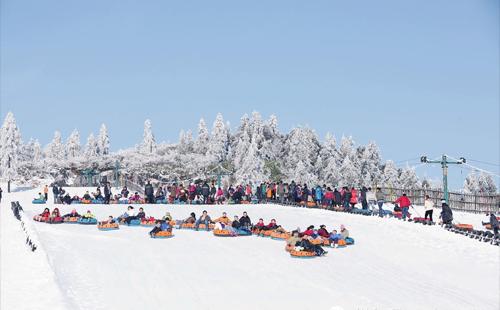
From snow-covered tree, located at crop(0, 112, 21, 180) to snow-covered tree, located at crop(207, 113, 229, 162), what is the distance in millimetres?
27550

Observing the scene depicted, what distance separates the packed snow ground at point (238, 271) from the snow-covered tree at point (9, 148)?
54132 millimetres

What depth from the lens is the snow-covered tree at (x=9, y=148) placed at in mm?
82694

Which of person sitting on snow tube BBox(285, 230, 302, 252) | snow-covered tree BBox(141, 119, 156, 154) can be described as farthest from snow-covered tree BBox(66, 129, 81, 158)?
person sitting on snow tube BBox(285, 230, 302, 252)

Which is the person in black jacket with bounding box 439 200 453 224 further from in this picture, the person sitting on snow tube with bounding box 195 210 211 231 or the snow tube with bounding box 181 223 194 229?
the snow tube with bounding box 181 223 194 229

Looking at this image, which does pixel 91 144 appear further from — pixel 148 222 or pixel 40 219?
pixel 148 222

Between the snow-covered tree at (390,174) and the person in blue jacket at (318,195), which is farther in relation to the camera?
the snow-covered tree at (390,174)

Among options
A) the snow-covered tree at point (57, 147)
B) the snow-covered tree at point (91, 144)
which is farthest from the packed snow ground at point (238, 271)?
the snow-covered tree at point (57, 147)

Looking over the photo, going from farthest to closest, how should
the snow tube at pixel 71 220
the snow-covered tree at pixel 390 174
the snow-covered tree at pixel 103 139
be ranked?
the snow-covered tree at pixel 103 139 < the snow-covered tree at pixel 390 174 < the snow tube at pixel 71 220

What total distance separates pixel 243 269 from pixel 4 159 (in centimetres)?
7305

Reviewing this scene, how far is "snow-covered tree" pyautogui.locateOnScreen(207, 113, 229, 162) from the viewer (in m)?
90.7

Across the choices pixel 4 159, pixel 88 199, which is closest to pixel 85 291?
pixel 88 199

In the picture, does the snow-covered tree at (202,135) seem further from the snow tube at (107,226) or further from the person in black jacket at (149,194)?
the snow tube at (107,226)

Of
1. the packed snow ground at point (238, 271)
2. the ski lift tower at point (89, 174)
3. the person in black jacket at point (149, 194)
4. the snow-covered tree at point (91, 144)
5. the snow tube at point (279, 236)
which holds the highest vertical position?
the snow-covered tree at point (91, 144)

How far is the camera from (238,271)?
875 inches
